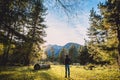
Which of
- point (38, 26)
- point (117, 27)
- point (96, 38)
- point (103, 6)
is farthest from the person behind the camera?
point (96, 38)

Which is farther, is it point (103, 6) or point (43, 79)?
point (103, 6)

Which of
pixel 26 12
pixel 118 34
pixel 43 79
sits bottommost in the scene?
pixel 43 79

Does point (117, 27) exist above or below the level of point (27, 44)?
above

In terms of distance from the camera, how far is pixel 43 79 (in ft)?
58.6

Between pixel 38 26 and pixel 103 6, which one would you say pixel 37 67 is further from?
pixel 38 26

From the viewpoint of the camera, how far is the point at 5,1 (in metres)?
8.09

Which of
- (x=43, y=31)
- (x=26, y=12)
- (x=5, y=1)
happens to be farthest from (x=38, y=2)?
(x=43, y=31)

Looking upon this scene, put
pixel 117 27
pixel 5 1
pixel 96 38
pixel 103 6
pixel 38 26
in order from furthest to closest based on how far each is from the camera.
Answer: pixel 96 38, pixel 38 26, pixel 103 6, pixel 117 27, pixel 5 1

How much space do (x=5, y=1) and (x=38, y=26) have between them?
4368cm

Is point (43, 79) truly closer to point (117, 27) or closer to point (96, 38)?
point (117, 27)

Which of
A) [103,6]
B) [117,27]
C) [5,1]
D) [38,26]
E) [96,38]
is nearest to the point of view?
[5,1]

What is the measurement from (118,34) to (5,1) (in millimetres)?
23702

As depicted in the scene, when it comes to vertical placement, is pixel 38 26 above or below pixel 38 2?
above

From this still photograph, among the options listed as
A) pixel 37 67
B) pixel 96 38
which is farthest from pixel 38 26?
pixel 37 67
